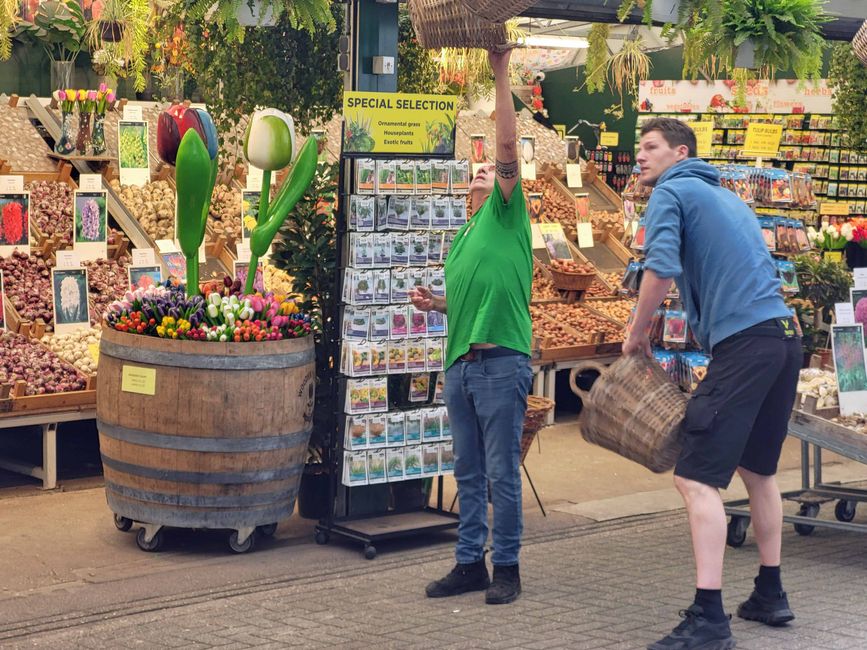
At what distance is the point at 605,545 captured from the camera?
5578 millimetres

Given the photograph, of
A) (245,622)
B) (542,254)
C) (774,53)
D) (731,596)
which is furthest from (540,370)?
(245,622)

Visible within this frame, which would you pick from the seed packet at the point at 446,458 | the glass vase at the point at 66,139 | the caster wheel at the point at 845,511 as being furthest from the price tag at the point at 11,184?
the caster wheel at the point at 845,511

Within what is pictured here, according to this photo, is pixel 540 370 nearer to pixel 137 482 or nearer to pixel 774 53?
pixel 774 53

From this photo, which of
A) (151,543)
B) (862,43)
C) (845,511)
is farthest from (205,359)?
(862,43)

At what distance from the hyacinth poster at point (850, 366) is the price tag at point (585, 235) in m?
4.09

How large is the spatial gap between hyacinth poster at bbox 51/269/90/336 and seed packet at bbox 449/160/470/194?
2.47 meters

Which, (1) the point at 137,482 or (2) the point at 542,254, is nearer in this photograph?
(1) the point at 137,482

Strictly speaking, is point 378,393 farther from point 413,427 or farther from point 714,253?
point 714,253

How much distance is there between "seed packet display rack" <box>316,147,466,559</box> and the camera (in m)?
5.30

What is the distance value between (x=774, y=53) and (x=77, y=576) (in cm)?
405

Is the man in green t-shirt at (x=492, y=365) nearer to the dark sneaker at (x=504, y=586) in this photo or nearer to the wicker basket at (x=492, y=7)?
the dark sneaker at (x=504, y=586)

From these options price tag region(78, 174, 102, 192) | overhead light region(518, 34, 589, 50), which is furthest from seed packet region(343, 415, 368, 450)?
overhead light region(518, 34, 589, 50)

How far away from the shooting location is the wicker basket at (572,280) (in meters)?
9.04

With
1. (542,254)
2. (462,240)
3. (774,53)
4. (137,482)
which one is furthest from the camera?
(542,254)
